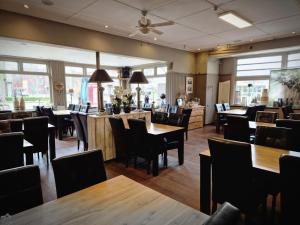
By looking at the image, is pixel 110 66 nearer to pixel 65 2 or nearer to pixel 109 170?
pixel 65 2

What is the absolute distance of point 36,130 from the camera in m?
3.35

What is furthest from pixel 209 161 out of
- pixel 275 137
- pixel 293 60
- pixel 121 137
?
pixel 293 60

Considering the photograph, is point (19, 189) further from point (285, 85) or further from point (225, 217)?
point (285, 85)

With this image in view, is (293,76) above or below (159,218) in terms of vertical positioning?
above

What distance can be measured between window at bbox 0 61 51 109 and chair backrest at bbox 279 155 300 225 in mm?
8550

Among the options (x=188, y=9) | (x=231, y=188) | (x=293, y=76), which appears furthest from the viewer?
(x=293, y=76)

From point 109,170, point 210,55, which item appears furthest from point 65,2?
point 210,55

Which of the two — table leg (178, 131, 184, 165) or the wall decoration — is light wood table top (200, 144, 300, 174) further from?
the wall decoration

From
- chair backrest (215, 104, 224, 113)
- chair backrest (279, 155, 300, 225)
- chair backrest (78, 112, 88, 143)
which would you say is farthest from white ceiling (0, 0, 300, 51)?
chair backrest (279, 155, 300, 225)

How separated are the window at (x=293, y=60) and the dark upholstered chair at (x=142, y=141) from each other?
5.77 m

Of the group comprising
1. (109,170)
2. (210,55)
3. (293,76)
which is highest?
(210,55)

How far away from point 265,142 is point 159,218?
6.67 ft

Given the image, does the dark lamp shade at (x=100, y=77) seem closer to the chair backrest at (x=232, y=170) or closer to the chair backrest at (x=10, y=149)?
the chair backrest at (x=10, y=149)

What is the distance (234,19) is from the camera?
412 centimetres
